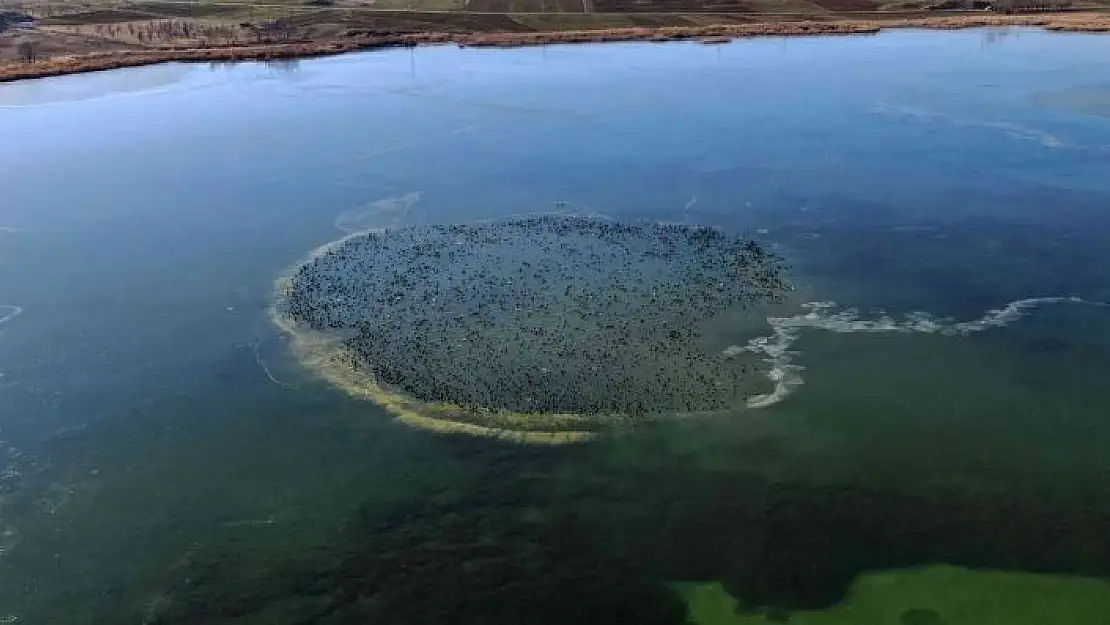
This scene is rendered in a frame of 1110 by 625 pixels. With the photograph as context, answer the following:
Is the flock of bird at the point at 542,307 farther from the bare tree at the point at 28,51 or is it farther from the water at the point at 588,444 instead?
the bare tree at the point at 28,51

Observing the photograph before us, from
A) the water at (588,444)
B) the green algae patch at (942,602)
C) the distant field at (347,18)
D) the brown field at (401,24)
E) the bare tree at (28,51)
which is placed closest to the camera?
the green algae patch at (942,602)

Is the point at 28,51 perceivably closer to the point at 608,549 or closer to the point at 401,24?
the point at 401,24

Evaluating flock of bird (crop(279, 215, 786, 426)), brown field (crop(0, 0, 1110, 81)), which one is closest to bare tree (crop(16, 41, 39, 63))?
brown field (crop(0, 0, 1110, 81))

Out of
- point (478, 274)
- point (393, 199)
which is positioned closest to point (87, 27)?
point (393, 199)

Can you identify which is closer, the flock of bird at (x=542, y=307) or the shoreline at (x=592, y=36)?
the flock of bird at (x=542, y=307)

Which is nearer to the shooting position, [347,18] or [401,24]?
[401,24]

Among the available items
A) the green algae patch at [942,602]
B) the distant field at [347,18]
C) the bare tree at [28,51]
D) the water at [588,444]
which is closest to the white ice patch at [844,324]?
the water at [588,444]

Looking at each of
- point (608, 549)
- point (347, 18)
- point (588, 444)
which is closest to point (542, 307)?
point (588, 444)
